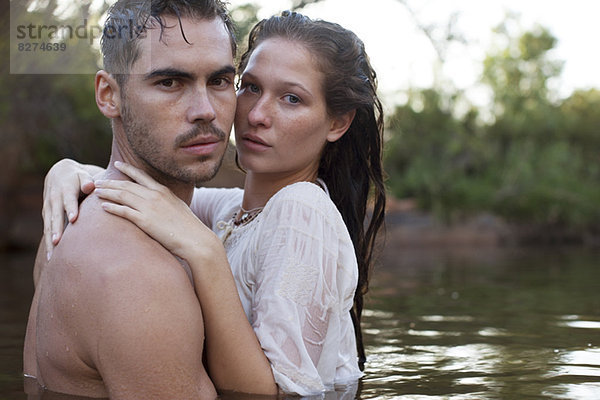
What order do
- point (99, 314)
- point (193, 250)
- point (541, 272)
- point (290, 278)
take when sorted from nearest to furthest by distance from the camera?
point (99, 314)
point (193, 250)
point (290, 278)
point (541, 272)

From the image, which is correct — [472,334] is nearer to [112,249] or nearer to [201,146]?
[201,146]

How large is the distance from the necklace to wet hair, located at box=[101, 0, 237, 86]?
85 centimetres

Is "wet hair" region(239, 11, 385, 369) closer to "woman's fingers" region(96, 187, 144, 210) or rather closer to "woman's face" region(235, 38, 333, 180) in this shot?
"woman's face" region(235, 38, 333, 180)

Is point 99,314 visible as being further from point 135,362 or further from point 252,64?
point 252,64

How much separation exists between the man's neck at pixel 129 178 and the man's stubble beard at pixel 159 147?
63mm

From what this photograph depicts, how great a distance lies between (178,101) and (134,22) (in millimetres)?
304

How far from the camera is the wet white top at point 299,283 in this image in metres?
2.63

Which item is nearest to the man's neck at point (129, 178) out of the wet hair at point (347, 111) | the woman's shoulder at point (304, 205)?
the woman's shoulder at point (304, 205)

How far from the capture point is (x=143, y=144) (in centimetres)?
260

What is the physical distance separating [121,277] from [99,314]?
0.13 meters

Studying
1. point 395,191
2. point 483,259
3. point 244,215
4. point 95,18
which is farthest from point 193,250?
point 395,191

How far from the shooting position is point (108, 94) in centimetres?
266

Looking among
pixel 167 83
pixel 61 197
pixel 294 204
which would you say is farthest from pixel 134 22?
pixel 294 204

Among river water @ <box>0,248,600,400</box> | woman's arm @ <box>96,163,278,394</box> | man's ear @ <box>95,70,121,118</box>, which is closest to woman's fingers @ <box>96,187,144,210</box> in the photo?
woman's arm @ <box>96,163,278,394</box>
